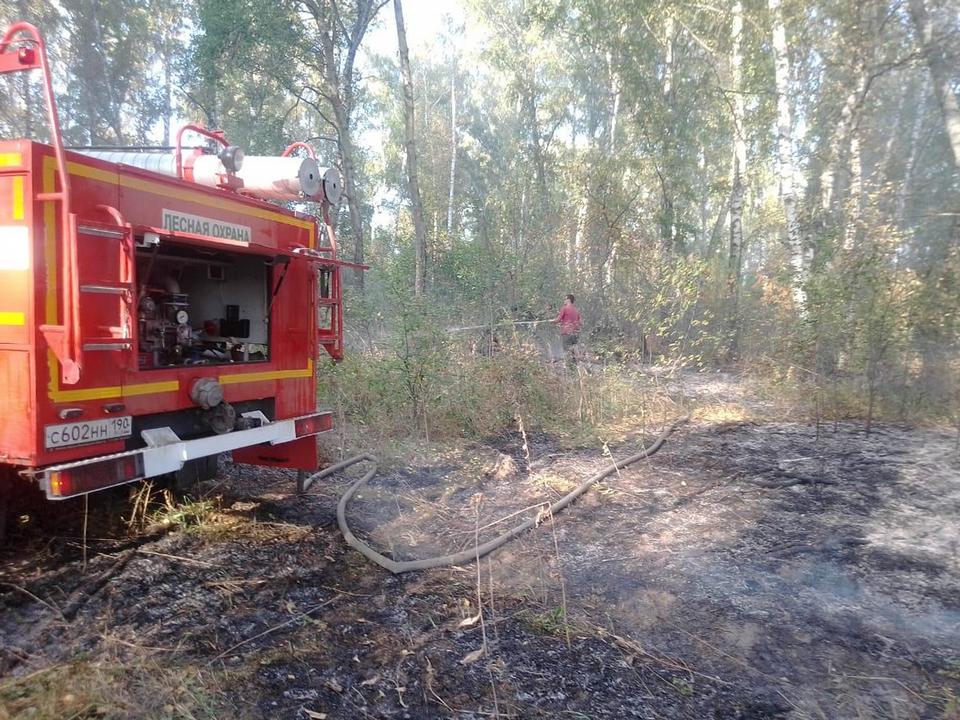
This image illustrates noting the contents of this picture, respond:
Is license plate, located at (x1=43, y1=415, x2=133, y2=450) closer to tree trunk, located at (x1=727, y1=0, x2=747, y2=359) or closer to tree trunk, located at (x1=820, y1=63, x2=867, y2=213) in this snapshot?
tree trunk, located at (x1=727, y1=0, x2=747, y2=359)

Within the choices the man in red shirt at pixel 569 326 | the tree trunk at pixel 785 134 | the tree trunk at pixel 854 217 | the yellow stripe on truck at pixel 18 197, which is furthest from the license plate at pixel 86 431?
the tree trunk at pixel 785 134

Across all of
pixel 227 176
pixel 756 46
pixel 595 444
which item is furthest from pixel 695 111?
pixel 227 176

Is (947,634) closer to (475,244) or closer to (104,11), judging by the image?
(475,244)

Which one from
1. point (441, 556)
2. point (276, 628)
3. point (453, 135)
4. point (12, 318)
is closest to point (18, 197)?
point (12, 318)

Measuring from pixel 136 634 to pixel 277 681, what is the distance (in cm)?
96

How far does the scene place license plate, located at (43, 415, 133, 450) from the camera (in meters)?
3.39

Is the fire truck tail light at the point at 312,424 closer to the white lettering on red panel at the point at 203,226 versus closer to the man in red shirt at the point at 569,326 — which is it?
the white lettering on red panel at the point at 203,226

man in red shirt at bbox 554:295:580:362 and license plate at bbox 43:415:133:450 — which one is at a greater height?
man in red shirt at bbox 554:295:580:362

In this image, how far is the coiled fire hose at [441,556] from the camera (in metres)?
4.45

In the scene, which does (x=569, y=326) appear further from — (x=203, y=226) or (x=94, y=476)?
(x=94, y=476)

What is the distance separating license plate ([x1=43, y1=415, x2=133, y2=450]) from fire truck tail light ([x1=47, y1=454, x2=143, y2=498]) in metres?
0.15

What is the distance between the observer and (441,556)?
15.3 feet

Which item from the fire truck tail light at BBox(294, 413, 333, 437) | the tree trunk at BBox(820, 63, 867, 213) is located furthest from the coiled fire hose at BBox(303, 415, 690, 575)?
the tree trunk at BBox(820, 63, 867, 213)

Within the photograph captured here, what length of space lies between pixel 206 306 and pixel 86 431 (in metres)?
2.08
